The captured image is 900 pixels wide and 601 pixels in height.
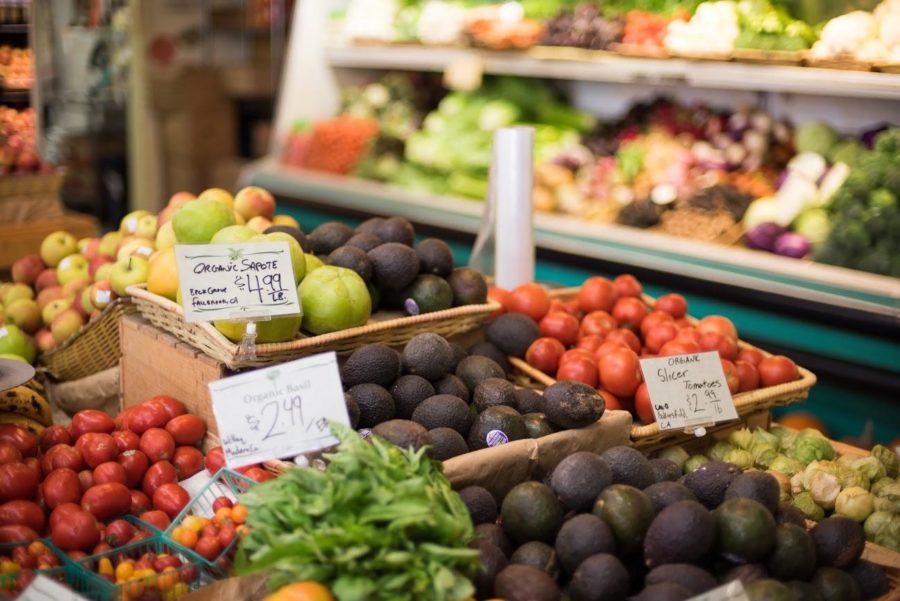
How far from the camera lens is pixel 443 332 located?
2609 mm

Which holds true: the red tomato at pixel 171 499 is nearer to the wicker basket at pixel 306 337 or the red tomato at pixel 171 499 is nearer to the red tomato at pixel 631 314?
the wicker basket at pixel 306 337

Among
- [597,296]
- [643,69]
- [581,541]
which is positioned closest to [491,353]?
[597,296]

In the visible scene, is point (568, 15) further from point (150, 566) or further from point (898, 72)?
point (150, 566)

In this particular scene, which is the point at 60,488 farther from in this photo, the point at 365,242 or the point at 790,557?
the point at 790,557

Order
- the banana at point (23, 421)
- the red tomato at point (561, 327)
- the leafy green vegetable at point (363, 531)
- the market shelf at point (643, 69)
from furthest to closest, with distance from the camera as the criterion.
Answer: the market shelf at point (643, 69), the red tomato at point (561, 327), the banana at point (23, 421), the leafy green vegetable at point (363, 531)

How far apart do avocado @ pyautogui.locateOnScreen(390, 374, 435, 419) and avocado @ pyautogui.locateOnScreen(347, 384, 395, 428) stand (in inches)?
2.4

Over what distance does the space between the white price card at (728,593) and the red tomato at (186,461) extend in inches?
47.0

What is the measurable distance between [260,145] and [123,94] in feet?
5.28

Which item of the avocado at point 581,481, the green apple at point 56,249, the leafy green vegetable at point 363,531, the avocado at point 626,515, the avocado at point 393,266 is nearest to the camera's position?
the leafy green vegetable at point 363,531

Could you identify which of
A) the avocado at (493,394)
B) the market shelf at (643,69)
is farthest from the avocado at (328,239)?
the market shelf at (643,69)

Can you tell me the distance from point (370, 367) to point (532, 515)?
0.55 meters

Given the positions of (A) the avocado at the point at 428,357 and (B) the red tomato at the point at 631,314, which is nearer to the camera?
(A) the avocado at the point at 428,357

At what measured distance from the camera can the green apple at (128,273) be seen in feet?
8.82

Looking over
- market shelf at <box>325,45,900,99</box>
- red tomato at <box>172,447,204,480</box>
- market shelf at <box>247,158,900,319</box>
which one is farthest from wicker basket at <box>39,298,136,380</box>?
market shelf at <box>325,45,900,99</box>
